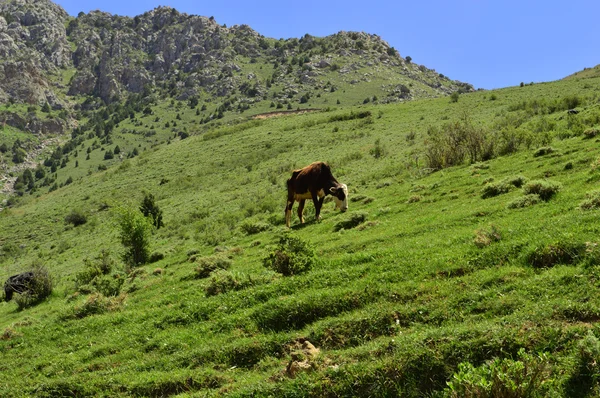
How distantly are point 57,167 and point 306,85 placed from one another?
3301 inches

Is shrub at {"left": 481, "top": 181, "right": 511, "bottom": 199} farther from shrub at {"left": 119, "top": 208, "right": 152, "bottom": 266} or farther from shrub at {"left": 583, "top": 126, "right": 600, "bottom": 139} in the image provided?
shrub at {"left": 119, "top": 208, "right": 152, "bottom": 266}

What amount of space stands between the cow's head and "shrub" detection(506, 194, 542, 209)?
9.48 meters

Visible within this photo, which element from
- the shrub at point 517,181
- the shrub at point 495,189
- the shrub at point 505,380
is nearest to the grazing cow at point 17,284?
the shrub at point 495,189

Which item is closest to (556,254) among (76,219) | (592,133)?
(592,133)

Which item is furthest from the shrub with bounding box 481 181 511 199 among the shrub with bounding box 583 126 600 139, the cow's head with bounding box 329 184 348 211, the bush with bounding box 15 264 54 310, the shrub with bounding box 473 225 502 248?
the bush with bounding box 15 264 54 310

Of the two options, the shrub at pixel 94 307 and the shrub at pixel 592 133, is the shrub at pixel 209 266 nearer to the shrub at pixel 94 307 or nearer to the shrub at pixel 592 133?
the shrub at pixel 94 307

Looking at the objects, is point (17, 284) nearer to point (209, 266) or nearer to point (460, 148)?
A: point (209, 266)

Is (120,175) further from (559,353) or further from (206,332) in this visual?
(559,353)

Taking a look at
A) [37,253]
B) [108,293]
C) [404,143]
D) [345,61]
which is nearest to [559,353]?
[108,293]

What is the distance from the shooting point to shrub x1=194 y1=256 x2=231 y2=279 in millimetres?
17422

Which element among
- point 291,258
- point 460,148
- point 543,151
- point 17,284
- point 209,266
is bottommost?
point 17,284

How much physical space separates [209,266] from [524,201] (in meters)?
12.1

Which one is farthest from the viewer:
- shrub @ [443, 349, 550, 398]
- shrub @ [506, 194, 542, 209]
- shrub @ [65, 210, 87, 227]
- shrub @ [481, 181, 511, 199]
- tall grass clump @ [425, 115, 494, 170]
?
shrub @ [65, 210, 87, 227]

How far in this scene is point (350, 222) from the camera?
19969 mm
